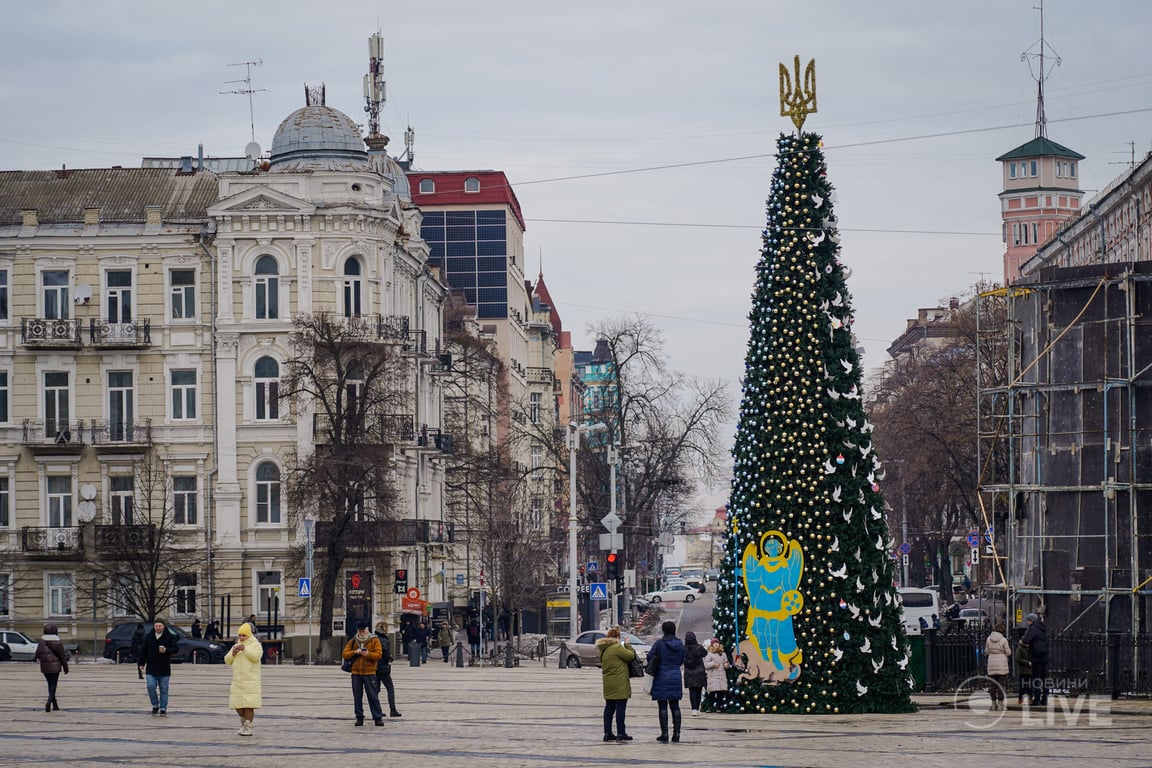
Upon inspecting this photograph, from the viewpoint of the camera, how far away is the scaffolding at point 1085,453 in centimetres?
3428

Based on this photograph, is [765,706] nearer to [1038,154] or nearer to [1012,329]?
[1012,329]

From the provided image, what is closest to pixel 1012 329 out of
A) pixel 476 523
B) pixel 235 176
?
pixel 235 176

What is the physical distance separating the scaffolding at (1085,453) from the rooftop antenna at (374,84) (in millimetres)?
48823

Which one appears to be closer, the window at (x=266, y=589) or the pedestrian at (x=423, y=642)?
the pedestrian at (x=423, y=642)

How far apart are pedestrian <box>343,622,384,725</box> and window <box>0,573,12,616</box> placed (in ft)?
125

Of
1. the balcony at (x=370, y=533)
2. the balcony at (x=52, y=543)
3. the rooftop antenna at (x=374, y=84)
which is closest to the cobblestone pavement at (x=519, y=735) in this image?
the balcony at (x=370, y=533)

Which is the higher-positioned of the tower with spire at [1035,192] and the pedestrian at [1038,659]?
the tower with spire at [1035,192]

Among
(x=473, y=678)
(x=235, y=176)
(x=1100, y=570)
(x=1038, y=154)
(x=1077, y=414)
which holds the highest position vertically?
(x=1038, y=154)

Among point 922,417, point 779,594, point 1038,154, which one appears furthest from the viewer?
point 1038,154

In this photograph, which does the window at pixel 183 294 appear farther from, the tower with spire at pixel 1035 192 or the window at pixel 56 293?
the tower with spire at pixel 1035 192

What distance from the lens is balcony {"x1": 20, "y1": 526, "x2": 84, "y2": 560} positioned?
2400 inches

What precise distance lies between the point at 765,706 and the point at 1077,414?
11128 mm

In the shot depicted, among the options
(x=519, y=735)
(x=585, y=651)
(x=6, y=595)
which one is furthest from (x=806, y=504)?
(x=6, y=595)

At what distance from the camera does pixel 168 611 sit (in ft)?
202
